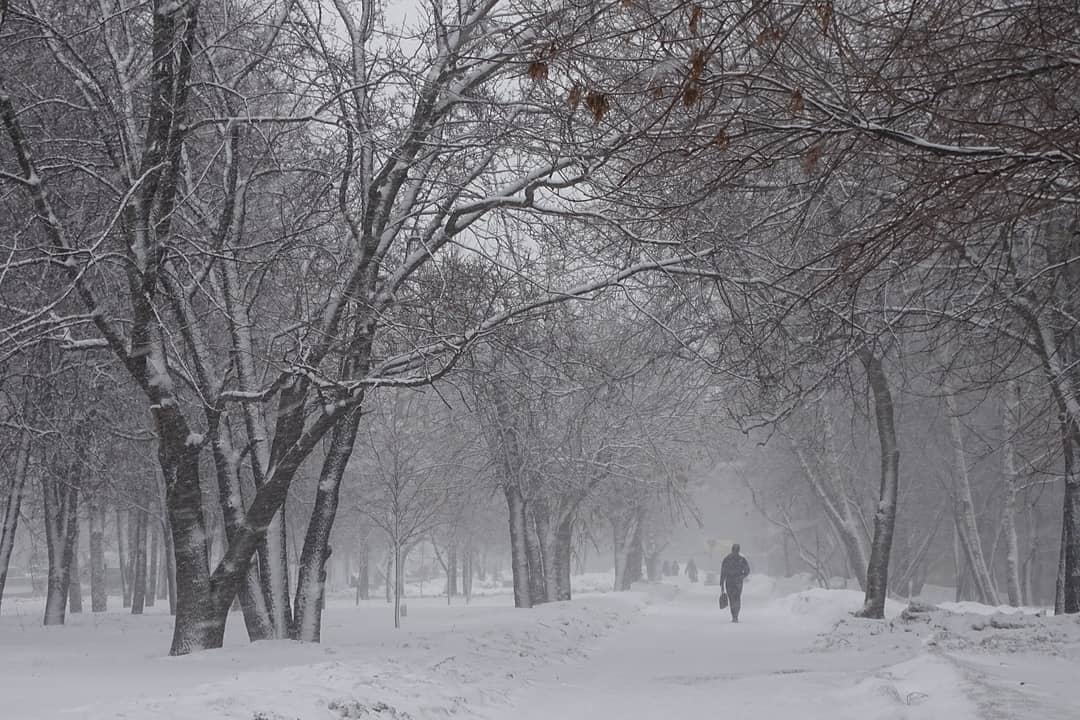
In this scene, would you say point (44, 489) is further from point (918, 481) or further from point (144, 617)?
point (918, 481)

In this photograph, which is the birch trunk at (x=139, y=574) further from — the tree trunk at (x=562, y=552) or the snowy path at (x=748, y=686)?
the snowy path at (x=748, y=686)

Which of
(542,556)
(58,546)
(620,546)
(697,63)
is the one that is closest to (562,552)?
(542,556)

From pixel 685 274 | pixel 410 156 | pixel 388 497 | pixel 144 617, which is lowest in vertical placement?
pixel 144 617

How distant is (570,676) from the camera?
11.0 meters

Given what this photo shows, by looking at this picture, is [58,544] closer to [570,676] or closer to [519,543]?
[519,543]

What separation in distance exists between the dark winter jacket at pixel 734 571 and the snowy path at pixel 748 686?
24.7ft

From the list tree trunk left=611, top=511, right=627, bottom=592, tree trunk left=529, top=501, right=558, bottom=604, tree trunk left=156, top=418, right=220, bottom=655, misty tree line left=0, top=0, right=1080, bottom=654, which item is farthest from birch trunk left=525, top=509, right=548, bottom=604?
tree trunk left=156, top=418, right=220, bottom=655

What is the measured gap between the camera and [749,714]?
8.02 metres

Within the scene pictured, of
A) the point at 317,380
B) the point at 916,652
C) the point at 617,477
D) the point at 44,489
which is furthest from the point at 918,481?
the point at 317,380

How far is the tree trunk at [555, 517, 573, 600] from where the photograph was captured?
26.7 m

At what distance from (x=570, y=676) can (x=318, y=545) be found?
378cm

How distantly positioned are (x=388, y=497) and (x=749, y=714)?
2390 centimetres

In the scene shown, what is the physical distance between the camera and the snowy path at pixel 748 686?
761cm

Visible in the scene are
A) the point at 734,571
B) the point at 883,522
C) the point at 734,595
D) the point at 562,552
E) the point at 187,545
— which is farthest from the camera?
the point at 562,552
